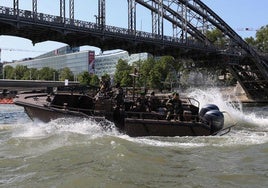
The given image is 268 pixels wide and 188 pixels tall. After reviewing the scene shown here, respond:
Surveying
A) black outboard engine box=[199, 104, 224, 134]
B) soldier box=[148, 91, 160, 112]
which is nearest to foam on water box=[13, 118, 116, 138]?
soldier box=[148, 91, 160, 112]

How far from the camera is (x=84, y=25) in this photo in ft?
153

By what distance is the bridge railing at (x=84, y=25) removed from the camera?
3974cm

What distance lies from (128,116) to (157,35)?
3966 centimetres

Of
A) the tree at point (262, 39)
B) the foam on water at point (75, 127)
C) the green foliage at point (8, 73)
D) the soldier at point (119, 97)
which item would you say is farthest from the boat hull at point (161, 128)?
the green foliage at point (8, 73)

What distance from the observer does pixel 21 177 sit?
10406 millimetres

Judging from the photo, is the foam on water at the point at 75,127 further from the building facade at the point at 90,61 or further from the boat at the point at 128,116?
the building facade at the point at 90,61

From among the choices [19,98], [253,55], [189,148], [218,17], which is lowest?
[189,148]

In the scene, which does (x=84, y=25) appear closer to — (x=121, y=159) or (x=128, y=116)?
(x=128, y=116)

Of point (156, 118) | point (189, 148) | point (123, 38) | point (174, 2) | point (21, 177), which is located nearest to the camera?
point (21, 177)

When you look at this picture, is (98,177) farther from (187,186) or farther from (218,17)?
(218,17)

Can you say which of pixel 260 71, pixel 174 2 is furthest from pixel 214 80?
pixel 174 2

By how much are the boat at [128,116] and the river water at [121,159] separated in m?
0.49

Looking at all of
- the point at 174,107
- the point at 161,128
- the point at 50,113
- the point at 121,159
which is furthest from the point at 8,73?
the point at 121,159

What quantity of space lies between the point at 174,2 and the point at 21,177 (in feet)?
202
